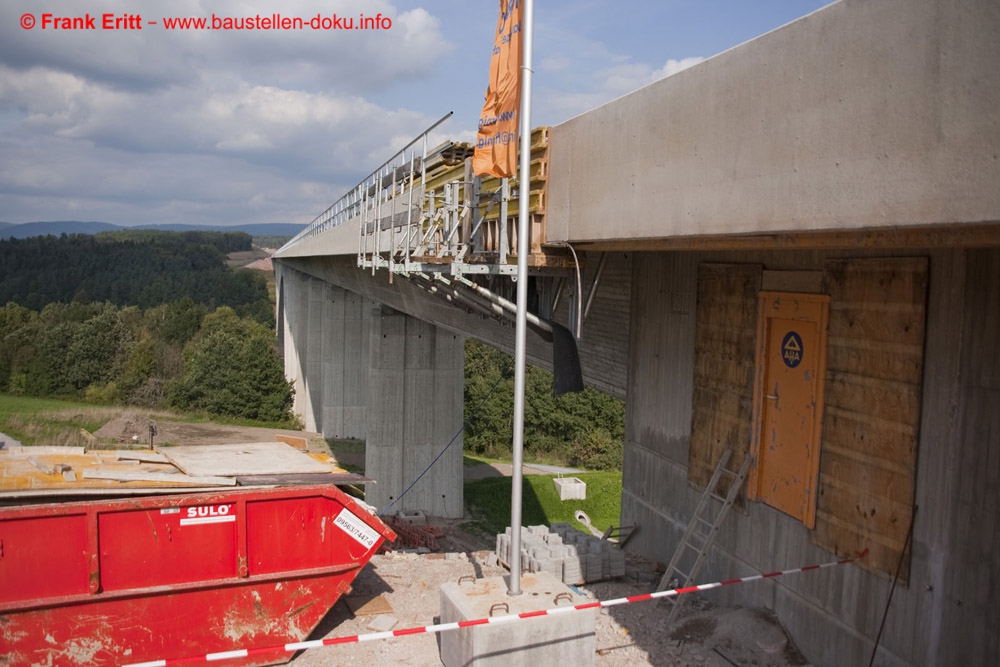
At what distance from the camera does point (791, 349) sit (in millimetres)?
6828

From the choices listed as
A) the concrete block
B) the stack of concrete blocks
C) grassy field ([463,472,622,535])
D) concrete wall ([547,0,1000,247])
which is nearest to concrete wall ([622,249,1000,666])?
the stack of concrete blocks

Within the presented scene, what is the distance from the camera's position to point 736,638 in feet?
22.1

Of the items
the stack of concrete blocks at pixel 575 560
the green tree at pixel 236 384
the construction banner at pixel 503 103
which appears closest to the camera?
the construction banner at pixel 503 103

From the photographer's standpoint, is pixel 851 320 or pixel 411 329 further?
pixel 411 329

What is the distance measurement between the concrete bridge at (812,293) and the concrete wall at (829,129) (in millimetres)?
13

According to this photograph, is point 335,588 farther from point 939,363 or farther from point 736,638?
point 939,363

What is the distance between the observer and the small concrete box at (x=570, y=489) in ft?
98.6

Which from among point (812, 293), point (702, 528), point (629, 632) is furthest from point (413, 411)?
point (812, 293)

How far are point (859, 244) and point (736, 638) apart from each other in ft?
12.2

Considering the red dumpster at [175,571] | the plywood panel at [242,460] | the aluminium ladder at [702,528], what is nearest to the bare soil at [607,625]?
the aluminium ladder at [702,528]

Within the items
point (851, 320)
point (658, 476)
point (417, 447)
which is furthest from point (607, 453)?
point (851, 320)

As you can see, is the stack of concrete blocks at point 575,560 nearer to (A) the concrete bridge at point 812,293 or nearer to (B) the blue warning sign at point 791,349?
(A) the concrete bridge at point 812,293

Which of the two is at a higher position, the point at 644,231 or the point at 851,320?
the point at 644,231

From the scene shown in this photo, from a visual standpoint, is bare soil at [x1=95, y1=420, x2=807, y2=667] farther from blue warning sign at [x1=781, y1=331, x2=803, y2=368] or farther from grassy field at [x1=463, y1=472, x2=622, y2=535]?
grassy field at [x1=463, y1=472, x2=622, y2=535]
